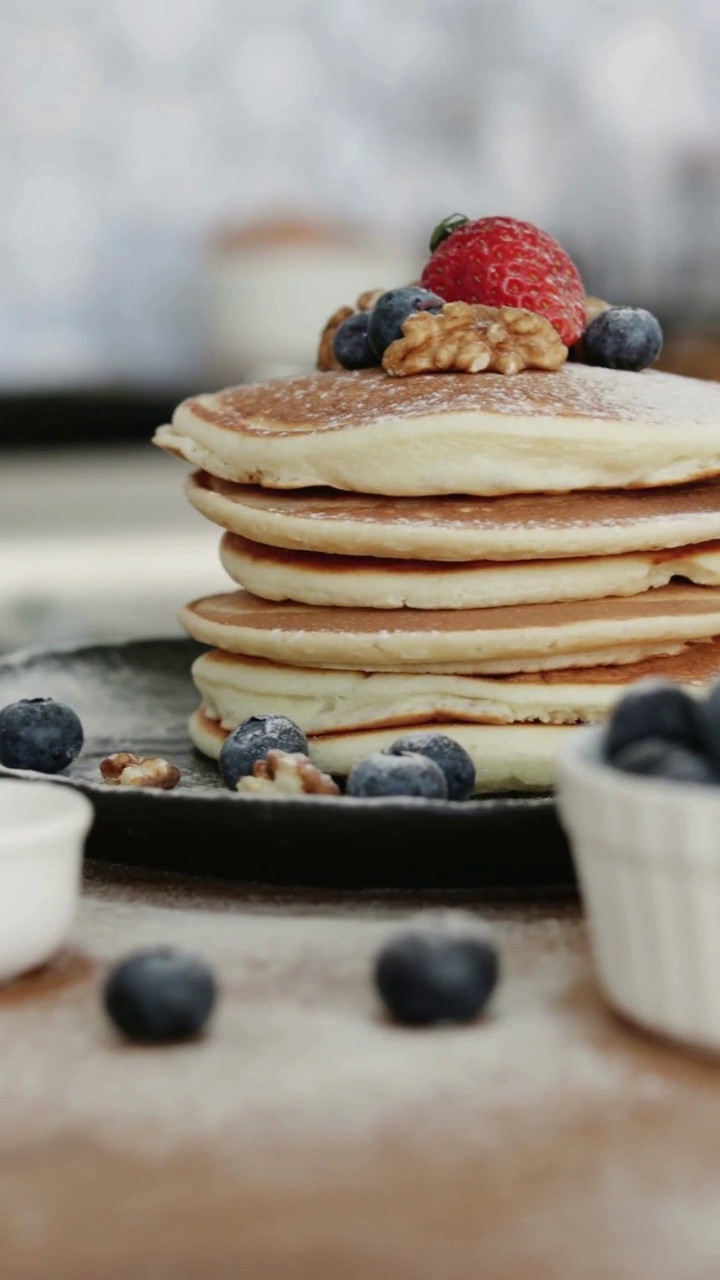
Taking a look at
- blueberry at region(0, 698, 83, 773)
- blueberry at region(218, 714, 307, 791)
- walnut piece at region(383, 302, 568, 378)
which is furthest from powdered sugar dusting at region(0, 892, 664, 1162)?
walnut piece at region(383, 302, 568, 378)

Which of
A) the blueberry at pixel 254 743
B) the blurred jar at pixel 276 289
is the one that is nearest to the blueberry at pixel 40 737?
the blueberry at pixel 254 743

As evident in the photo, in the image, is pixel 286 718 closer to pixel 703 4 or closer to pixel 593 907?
pixel 593 907

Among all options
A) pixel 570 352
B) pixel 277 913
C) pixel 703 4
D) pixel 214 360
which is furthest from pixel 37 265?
pixel 277 913

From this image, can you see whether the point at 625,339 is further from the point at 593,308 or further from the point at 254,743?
the point at 254,743

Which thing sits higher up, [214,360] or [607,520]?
[607,520]

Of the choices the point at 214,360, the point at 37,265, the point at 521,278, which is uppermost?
the point at 521,278

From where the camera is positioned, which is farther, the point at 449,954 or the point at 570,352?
the point at 570,352

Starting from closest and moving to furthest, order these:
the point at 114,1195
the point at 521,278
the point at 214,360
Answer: the point at 114,1195, the point at 521,278, the point at 214,360

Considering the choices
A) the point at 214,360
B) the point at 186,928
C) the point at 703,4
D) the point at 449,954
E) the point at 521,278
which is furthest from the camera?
the point at 703,4
